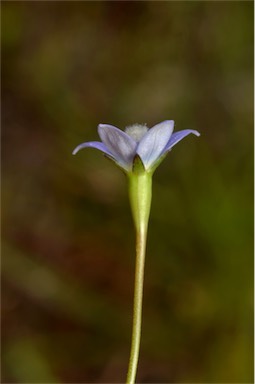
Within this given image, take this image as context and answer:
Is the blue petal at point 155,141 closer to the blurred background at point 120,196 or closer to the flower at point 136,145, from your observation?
the flower at point 136,145

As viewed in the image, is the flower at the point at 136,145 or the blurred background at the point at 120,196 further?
the blurred background at the point at 120,196

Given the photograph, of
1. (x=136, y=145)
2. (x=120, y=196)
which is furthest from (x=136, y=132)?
(x=120, y=196)

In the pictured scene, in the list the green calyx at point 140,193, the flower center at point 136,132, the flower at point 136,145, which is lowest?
the green calyx at point 140,193

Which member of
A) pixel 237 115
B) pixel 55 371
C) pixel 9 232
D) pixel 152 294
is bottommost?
pixel 55 371

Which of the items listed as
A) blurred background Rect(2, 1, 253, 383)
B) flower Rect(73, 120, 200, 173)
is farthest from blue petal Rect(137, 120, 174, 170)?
blurred background Rect(2, 1, 253, 383)

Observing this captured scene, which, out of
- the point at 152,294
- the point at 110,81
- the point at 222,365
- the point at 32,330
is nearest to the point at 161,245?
the point at 152,294

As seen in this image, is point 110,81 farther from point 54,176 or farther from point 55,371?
point 55,371

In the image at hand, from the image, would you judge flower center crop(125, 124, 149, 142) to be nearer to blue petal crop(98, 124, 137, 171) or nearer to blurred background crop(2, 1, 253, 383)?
blue petal crop(98, 124, 137, 171)

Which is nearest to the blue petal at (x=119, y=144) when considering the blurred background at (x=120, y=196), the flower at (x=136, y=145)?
the flower at (x=136, y=145)

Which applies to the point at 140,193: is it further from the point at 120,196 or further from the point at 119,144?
the point at 120,196
